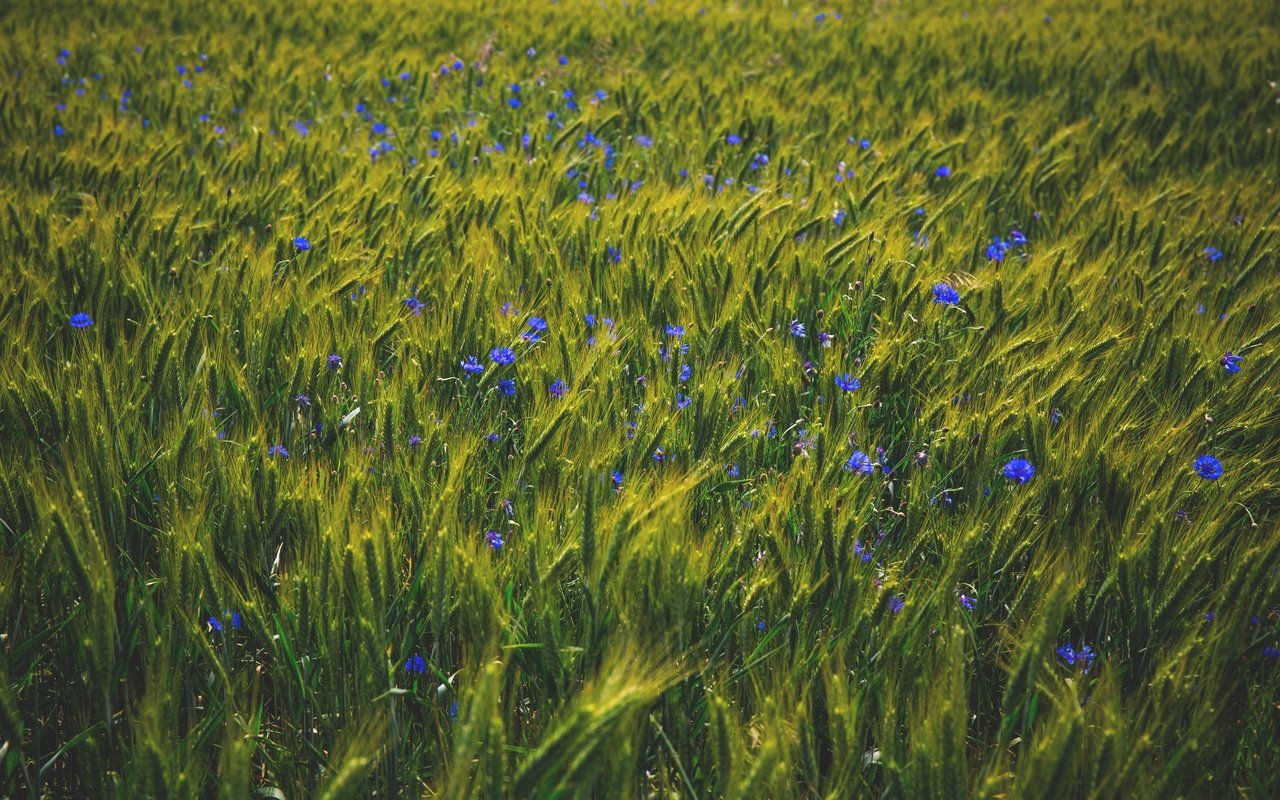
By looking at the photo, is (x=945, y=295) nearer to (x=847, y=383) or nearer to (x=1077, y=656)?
(x=847, y=383)

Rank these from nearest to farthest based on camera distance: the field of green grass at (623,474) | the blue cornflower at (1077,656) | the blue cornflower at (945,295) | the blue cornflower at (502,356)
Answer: the field of green grass at (623,474) < the blue cornflower at (1077,656) < the blue cornflower at (502,356) < the blue cornflower at (945,295)

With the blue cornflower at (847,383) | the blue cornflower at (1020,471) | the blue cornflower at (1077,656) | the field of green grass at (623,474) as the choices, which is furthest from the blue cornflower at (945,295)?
the blue cornflower at (1077,656)

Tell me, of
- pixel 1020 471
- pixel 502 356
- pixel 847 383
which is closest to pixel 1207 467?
pixel 1020 471

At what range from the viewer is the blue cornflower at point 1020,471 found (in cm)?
156

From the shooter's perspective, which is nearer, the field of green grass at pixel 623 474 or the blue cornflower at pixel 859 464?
the field of green grass at pixel 623 474

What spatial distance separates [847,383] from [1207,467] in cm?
67

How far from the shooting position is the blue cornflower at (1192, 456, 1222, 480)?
61.9 inches

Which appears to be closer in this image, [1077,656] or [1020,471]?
[1077,656]

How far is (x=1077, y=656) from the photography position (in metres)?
1.31

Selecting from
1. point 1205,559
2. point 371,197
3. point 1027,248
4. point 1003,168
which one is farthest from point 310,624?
point 1003,168

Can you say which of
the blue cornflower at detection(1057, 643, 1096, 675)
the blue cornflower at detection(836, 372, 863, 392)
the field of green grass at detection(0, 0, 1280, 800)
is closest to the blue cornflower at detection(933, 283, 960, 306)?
the field of green grass at detection(0, 0, 1280, 800)

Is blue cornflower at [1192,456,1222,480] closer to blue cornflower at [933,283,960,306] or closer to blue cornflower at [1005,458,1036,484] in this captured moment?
blue cornflower at [1005,458,1036,484]

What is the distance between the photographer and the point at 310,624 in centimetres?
119

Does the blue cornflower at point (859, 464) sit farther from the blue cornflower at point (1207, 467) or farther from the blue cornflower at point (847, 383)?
the blue cornflower at point (1207, 467)
